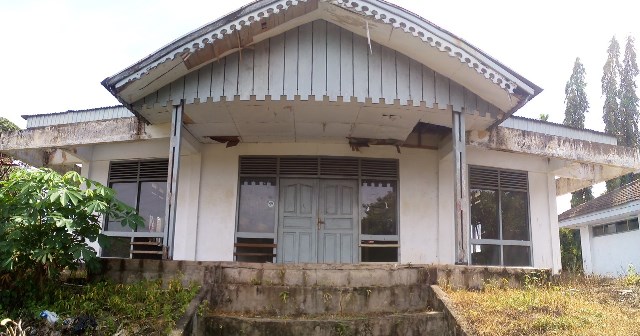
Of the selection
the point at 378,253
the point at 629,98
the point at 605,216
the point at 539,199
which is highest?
the point at 629,98

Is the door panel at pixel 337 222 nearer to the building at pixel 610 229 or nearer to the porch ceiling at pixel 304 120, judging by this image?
the porch ceiling at pixel 304 120

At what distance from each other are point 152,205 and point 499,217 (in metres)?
7.03

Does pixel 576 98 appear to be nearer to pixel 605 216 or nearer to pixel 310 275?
pixel 605 216

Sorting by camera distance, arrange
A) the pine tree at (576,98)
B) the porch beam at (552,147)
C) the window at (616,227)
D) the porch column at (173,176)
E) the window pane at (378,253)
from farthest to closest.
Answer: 1. the pine tree at (576,98)
2. the window at (616,227)
3. the window pane at (378,253)
4. the porch beam at (552,147)
5. the porch column at (173,176)

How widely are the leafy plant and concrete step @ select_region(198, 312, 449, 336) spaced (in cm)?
202

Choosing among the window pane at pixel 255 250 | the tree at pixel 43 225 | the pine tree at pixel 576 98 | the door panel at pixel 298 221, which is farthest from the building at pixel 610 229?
the tree at pixel 43 225

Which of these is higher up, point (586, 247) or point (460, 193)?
point (460, 193)

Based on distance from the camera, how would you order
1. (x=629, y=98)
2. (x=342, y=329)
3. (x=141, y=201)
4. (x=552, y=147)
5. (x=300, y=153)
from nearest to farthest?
(x=342, y=329), (x=552, y=147), (x=300, y=153), (x=141, y=201), (x=629, y=98)

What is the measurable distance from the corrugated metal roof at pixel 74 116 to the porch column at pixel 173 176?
320cm

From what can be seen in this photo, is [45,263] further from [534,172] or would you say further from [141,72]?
[534,172]

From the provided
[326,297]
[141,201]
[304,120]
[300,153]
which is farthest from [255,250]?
[326,297]

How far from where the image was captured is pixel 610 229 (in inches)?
724

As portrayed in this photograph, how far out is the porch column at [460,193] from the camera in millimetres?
8172

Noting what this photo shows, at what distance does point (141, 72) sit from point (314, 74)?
2630 millimetres
